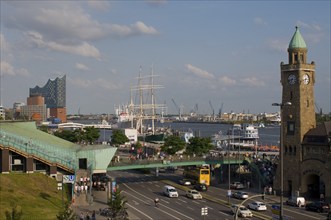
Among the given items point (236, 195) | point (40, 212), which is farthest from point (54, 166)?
point (236, 195)

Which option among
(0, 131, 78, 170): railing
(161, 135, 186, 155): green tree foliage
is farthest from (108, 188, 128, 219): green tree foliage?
(161, 135, 186, 155): green tree foliage

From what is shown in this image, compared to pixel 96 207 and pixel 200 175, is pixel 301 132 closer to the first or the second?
pixel 200 175

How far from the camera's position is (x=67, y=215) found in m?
41.4

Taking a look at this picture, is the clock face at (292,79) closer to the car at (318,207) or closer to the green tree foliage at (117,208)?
the car at (318,207)

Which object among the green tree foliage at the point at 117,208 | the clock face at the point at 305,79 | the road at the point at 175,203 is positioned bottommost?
the road at the point at 175,203

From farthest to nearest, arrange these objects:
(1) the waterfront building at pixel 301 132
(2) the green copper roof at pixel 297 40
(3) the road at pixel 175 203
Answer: (2) the green copper roof at pixel 297 40 → (1) the waterfront building at pixel 301 132 → (3) the road at pixel 175 203

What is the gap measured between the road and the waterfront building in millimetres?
4923

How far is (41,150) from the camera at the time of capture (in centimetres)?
6919

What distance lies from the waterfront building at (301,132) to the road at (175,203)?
4.92 m

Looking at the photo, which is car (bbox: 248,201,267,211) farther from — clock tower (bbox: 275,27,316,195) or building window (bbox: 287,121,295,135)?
building window (bbox: 287,121,295,135)

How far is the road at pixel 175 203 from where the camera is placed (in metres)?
58.1

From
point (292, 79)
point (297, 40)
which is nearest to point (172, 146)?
point (292, 79)

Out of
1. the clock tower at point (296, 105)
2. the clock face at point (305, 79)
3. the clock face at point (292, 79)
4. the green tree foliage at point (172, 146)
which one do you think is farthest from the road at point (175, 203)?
the green tree foliage at point (172, 146)

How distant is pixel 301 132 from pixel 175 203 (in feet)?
74.1
